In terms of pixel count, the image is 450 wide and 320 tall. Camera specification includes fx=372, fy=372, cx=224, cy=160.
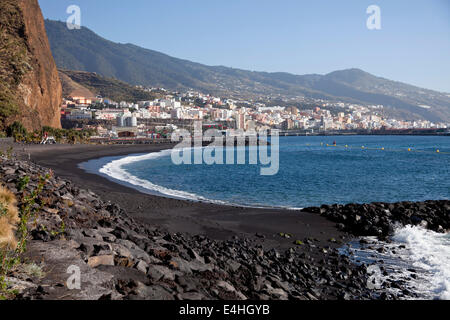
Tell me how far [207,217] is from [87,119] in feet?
306

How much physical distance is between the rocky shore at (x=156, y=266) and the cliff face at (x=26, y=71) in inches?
1281

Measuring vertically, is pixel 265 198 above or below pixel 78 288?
below

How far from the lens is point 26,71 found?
134 ft

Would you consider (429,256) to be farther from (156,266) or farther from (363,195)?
(363,195)

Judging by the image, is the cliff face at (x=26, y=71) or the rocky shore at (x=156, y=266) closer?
the rocky shore at (x=156, y=266)

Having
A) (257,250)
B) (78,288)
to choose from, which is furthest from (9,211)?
(257,250)

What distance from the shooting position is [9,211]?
5566 mm

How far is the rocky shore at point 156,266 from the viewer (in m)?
4.08

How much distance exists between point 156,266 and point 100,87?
537 ft

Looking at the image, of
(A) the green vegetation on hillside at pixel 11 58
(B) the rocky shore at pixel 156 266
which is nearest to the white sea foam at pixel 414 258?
(B) the rocky shore at pixel 156 266

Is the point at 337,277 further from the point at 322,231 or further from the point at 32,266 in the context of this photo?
the point at 32,266

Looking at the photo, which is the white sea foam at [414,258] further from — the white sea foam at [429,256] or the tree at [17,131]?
the tree at [17,131]

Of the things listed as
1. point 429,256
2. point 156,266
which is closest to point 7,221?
point 156,266

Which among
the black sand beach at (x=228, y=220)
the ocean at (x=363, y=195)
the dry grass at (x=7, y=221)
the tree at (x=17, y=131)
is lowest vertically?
the ocean at (x=363, y=195)
